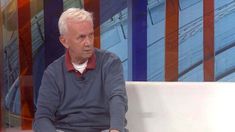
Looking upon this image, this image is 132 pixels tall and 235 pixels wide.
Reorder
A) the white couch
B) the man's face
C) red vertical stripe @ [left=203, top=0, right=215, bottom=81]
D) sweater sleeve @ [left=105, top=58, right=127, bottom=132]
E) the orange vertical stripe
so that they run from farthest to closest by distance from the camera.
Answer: the orange vertical stripe, red vertical stripe @ [left=203, top=0, right=215, bottom=81], the white couch, the man's face, sweater sleeve @ [left=105, top=58, right=127, bottom=132]

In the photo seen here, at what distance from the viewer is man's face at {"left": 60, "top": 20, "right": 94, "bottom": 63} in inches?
95.6

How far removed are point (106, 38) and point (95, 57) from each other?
5.23 ft

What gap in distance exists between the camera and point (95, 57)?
8.26ft

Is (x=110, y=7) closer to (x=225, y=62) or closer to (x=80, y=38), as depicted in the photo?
(x=225, y=62)

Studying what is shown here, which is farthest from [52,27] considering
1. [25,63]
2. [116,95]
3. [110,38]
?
[116,95]

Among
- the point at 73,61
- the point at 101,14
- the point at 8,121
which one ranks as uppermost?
the point at 101,14

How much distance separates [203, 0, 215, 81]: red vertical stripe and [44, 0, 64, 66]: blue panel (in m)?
1.39

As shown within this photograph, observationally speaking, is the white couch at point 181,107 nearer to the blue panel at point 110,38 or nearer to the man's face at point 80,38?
the man's face at point 80,38

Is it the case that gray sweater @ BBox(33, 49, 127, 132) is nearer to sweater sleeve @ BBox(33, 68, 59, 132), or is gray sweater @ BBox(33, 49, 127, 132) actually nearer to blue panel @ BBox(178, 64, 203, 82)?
sweater sleeve @ BBox(33, 68, 59, 132)

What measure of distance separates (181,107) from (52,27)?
72.7 inches

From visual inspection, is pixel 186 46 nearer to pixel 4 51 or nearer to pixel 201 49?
pixel 201 49

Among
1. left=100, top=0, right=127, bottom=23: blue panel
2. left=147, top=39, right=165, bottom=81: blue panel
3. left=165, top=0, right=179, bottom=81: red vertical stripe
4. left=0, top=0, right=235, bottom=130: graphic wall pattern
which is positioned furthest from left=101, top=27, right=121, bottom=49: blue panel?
left=165, top=0, right=179, bottom=81: red vertical stripe

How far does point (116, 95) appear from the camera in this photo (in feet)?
7.79

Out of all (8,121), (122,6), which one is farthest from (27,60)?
(122,6)
